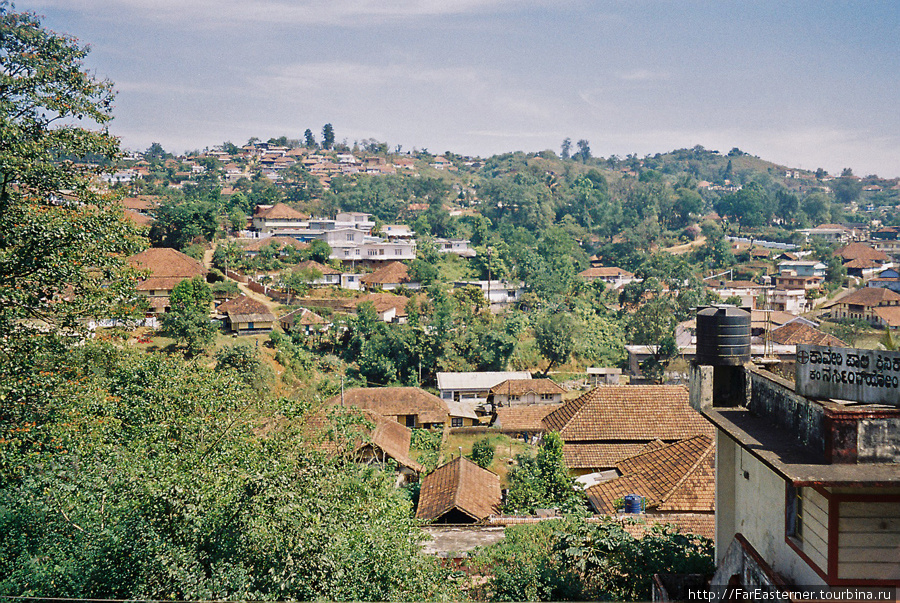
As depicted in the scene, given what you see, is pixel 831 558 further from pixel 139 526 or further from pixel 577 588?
pixel 139 526

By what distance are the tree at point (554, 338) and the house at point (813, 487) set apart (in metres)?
27.8

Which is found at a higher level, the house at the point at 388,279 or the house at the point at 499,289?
the house at the point at 388,279

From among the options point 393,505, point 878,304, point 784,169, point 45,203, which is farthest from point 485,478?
point 784,169

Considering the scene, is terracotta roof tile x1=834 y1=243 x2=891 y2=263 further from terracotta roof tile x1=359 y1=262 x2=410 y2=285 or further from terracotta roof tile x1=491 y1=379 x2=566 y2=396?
terracotta roof tile x1=491 y1=379 x2=566 y2=396

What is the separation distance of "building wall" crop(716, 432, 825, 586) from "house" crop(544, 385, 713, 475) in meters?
8.99

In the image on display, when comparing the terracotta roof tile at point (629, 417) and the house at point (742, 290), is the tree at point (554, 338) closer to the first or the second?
the house at point (742, 290)

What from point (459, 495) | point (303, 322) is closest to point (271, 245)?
point (303, 322)

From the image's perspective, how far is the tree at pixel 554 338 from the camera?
113ft

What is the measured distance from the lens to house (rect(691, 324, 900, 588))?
4664 mm

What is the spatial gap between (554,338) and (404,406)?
11.1 meters

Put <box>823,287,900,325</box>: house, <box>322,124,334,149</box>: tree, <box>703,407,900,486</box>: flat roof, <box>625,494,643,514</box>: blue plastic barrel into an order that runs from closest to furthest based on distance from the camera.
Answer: <box>703,407,900,486</box>: flat roof → <box>625,494,643,514</box>: blue plastic barrel → <box>823,287,900,325</box>: house → <box>322,124,334,149</box>: tree

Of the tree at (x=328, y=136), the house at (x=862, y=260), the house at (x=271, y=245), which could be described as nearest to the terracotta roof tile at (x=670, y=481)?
the house at (x=271, y=245)

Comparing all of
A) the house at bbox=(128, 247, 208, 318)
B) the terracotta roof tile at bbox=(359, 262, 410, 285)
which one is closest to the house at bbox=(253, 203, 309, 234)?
the terracotta roof tile at bbox=(359, 262, 410, 285)

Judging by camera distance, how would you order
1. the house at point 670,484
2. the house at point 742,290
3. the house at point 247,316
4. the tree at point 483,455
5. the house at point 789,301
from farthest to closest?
the house at point 789,301 < the house at point 742,290 < the house at point 247,316 < the tree at point 483,455 < the house at point 670,484
